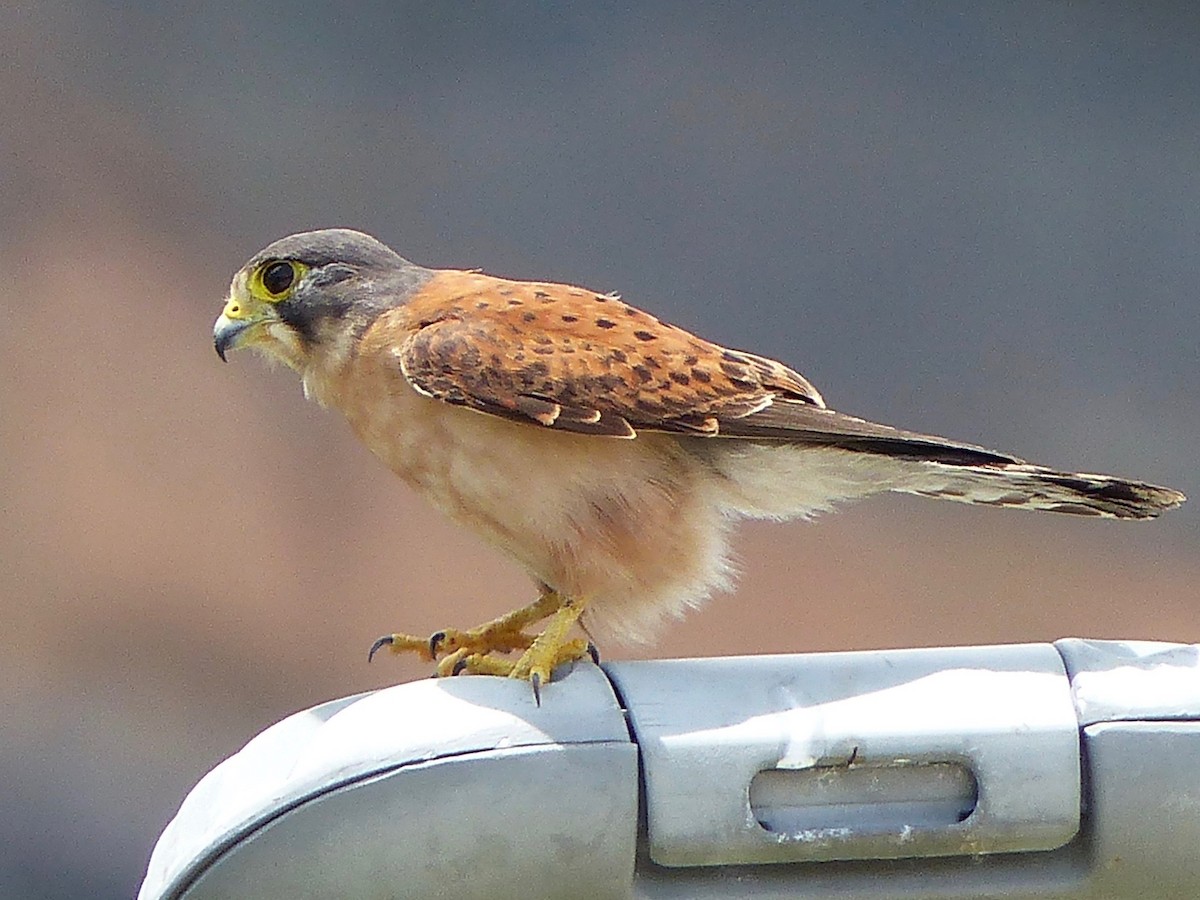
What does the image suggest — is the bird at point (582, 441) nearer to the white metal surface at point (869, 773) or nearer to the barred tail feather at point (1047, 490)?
the barred tail feather at point (1047, 490)

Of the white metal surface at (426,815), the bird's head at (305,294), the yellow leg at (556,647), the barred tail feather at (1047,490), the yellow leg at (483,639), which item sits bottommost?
the yellow leg at (483,639)

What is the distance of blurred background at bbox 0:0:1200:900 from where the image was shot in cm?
481

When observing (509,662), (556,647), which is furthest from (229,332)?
(556,647)

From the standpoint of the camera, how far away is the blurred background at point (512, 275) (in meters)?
4.81

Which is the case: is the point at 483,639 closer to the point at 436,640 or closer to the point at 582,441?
the point at 436,640

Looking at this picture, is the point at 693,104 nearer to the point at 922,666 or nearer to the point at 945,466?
the point at 945,466

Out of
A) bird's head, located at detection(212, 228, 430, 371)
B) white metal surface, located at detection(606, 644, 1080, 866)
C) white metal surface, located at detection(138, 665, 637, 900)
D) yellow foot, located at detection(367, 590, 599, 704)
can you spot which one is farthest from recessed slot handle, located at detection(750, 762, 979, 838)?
bird's head, located at detection(212, 228, 430, 371)

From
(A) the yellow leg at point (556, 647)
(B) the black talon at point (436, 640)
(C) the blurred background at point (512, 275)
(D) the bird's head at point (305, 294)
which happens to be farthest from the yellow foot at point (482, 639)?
(C) the blurred background at point (512, 275)

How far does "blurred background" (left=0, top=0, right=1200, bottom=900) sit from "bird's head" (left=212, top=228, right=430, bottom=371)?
231 cm

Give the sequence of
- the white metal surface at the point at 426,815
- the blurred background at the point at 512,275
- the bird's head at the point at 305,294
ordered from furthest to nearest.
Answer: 1. the blurred background at the point at 512,275
2. the bird's head at the point at 305,294
3. the white metal surface at the point at 426,815

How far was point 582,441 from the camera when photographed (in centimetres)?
238

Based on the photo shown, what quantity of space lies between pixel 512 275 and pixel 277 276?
2584 mm

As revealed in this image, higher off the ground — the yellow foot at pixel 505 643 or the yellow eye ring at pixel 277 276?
the yellow eye ring at pixel 277 276

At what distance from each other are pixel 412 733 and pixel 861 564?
3.91 meters
